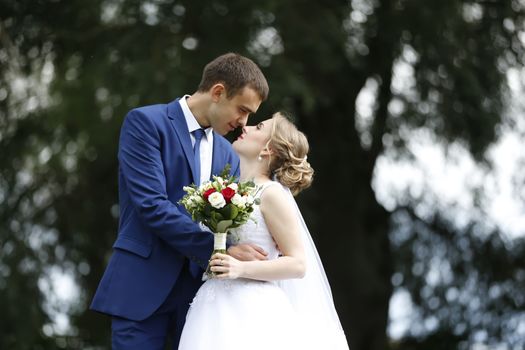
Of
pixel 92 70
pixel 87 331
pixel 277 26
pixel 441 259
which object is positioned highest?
pixel 277 26

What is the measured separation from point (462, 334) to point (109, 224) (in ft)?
12.7

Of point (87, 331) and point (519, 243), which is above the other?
point (519, 243)

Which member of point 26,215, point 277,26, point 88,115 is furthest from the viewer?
point 26,215

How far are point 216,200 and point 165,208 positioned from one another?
11.8 inches

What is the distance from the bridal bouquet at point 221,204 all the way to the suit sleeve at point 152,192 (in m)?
0.07

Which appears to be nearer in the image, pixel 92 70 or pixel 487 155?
pixel 92 70

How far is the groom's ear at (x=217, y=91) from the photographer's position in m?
4.25

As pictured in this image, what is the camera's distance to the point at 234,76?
422 centimetres

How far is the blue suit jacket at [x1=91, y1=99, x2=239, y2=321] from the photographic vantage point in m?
4.05

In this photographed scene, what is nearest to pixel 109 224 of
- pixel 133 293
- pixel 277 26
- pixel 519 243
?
pixel 277 26

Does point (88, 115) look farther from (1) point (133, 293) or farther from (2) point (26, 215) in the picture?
(1) point (133, 293)

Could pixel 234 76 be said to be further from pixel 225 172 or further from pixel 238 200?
pixel 238 200

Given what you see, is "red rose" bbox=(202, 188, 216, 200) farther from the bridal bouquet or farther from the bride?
the bride

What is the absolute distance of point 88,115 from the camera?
908 centimetres
